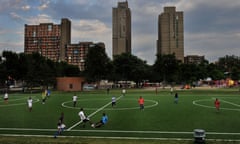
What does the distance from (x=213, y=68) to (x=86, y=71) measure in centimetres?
6812

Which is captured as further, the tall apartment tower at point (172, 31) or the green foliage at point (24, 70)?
the tall apartment tower at point (172, 31)

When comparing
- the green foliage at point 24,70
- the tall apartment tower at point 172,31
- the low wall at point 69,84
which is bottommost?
the low wall at point 69,84

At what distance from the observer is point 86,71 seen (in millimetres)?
86000

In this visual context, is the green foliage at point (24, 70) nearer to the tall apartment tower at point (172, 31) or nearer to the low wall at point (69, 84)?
the low wall at point (69, 84)

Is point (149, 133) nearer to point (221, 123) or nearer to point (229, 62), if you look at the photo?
point (221, 123)

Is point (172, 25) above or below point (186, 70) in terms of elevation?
above

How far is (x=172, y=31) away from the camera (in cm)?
18050

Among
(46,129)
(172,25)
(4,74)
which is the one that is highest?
(172,25)

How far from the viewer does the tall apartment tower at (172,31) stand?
176750 mm

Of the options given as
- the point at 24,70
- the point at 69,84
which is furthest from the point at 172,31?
the point at 24,70

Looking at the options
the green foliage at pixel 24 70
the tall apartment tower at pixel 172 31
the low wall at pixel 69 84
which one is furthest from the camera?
the tall apartment tower at pixel 172 31

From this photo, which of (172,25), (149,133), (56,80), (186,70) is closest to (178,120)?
(149,133)

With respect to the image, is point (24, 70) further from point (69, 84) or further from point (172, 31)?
point (172, 31)

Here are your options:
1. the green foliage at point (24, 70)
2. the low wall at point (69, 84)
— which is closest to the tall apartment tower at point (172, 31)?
the low wall at point (69, 84)
